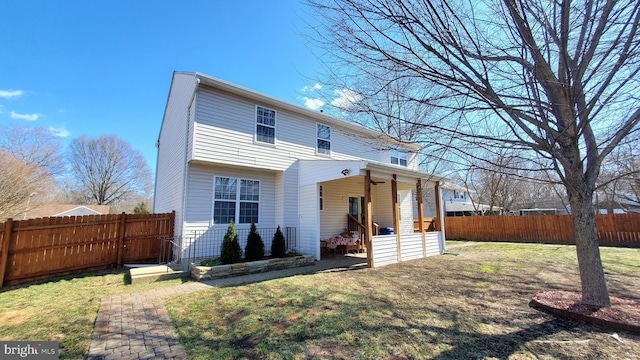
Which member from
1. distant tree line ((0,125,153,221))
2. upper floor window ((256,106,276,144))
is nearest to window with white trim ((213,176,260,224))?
upper floor window ((256,106,276,144))

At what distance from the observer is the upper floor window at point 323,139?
12.1 metres

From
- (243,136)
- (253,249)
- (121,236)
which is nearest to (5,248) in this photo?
(121,236)

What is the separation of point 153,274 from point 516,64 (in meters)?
9.39

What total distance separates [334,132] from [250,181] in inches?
187

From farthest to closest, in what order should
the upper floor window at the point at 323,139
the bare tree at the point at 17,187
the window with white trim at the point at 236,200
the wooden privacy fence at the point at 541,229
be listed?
the bare tree at the point at 17,187
the wooden privacy fence at the point at 541,229
the upper floor window at the point at 323,139
the window with white trim at the point at 236,200

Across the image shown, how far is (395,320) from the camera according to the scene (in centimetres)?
404

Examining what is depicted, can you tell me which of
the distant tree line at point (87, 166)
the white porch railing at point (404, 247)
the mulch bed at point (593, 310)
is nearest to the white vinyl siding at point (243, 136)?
the white porch railing at point (404, 247)

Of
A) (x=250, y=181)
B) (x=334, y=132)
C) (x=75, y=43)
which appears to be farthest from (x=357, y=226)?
(x=75, y=43)

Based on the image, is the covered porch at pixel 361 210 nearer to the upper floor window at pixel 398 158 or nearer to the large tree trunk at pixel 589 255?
the upper floor window at pixel 398 158

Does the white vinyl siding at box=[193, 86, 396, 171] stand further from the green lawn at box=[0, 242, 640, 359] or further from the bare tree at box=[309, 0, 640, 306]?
the green lawn at box=[0, 242, 640, 359]

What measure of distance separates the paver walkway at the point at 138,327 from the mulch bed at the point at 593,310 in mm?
5389

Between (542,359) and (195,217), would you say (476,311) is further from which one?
(195,217)

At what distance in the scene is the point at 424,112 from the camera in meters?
4.96

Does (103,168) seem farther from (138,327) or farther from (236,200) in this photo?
(138,327)
